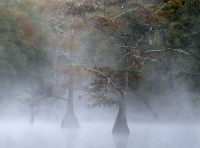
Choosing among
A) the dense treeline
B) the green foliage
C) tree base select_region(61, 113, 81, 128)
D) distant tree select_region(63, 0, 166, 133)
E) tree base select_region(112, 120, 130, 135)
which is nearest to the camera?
tree base select_region(112, 120, 130, 135)

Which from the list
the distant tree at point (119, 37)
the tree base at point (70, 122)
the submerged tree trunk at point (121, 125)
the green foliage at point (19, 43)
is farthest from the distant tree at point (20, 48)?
the submerged tree trunk at point (121, 125)

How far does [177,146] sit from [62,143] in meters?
5.12

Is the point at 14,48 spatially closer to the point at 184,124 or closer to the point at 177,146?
the point at 184,124

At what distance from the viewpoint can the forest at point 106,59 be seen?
2914 centimetres

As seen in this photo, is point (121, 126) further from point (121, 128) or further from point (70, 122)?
point (70, 122)

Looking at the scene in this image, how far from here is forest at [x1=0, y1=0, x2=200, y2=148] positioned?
2914 centimetres

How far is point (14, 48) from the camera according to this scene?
4112 centimetres

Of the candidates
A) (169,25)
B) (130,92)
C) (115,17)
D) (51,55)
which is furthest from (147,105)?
(51,55)

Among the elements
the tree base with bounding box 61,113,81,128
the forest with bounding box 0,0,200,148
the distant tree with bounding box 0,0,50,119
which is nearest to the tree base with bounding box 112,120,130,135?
the forest with bounding box 0,0,200,148

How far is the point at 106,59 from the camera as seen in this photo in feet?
120

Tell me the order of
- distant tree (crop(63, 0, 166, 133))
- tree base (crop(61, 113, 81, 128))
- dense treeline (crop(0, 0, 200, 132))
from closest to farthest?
distant tree (crop(63, 0, 166, 133)) < dense treeline (crop(0, 0, 200, 132)) < tree base (crop(61, 113, 81, 128))

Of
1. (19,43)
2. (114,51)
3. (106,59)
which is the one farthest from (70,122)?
(19,43)

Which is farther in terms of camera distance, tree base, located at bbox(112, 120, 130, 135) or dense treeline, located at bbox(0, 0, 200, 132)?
dense treeline, located at bbox(0, 0, 200, 132)

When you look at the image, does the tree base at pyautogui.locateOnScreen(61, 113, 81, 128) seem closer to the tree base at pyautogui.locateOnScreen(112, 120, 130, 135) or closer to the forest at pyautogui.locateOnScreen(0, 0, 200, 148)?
the forest at pyautogui.locateOnScreen(0, 0, 200, 148)
